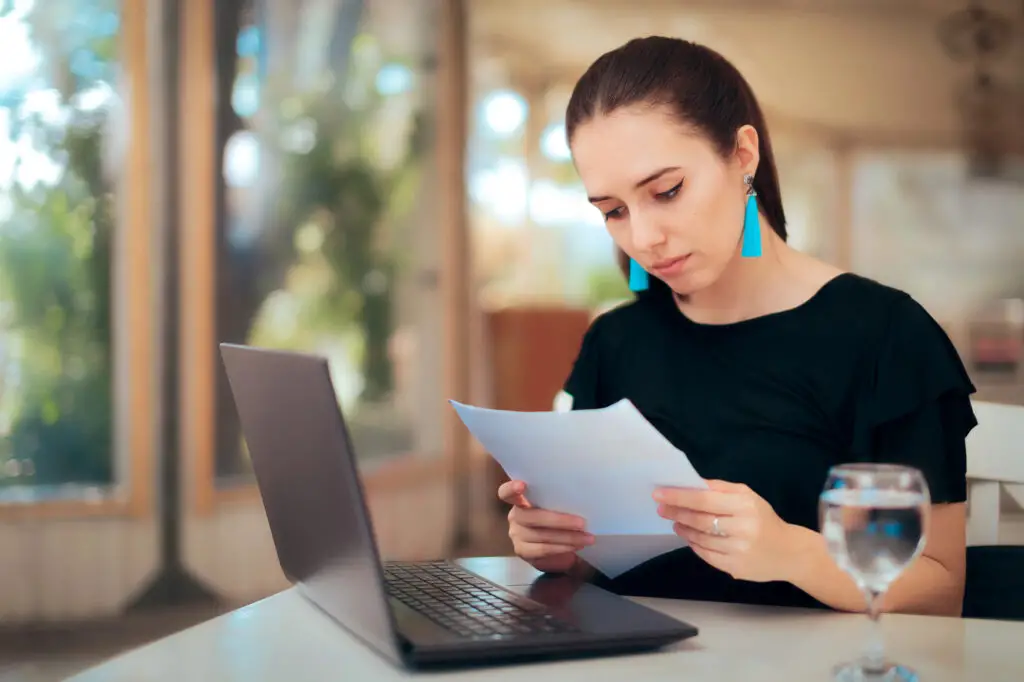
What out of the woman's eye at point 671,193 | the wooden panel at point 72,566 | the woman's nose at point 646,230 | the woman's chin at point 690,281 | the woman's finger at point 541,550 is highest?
the woman's eye at point 671,193

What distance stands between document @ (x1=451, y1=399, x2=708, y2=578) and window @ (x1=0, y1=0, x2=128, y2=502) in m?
2.82

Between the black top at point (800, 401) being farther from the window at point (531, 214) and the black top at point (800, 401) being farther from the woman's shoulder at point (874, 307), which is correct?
the window at point (531, 214)

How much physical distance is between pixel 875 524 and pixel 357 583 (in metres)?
0.41

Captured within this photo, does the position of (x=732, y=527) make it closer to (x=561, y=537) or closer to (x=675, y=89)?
(x=561, y=537)

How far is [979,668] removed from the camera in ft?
2.97

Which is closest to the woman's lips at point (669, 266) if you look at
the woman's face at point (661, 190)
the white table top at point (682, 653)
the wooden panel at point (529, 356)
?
the woman's face at point (661, 190)

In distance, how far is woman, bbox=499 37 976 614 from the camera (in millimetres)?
1312

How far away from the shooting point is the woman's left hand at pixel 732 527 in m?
1.05

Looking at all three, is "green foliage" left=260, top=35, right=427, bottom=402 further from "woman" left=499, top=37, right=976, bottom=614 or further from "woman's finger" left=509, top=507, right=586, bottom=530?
"woman's finger" left=509, top=507, right=586, bottom=530

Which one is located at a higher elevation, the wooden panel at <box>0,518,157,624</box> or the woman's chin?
the woman's chin

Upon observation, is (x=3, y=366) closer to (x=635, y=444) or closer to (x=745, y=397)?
(x=745, y=397)

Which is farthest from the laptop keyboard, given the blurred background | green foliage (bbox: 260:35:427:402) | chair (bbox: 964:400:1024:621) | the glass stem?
green foliage (bbox: 260:35:427:402)

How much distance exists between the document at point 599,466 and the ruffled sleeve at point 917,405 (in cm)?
34

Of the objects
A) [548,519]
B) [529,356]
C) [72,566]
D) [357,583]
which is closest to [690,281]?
[548,519]
